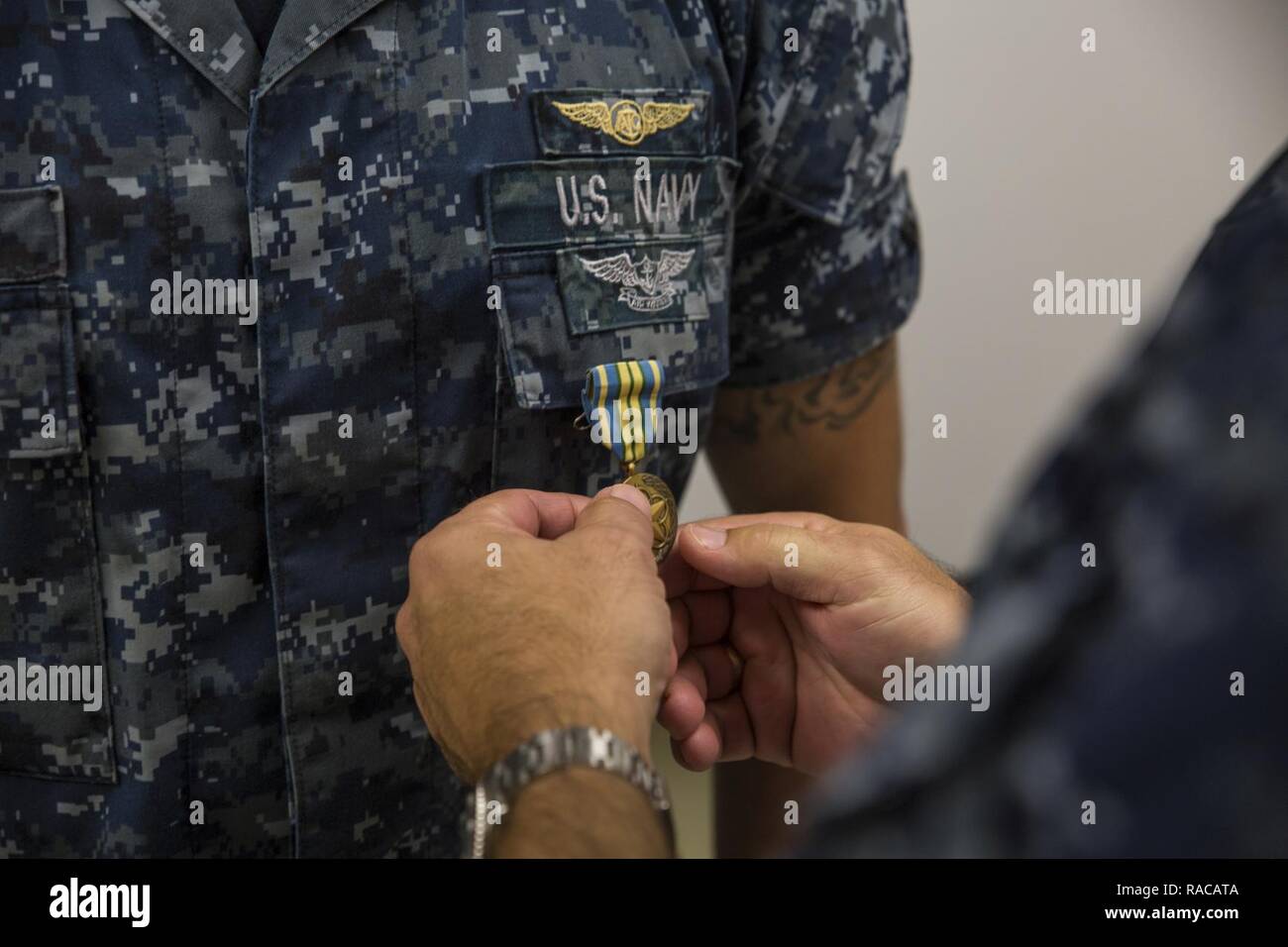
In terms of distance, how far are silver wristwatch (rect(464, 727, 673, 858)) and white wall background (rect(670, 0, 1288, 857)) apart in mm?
992

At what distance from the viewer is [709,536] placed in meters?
0.64

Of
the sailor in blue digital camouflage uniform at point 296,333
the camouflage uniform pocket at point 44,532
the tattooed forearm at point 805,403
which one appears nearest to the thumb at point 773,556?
the sailor in blue digital camouflage uniform at point 296,333

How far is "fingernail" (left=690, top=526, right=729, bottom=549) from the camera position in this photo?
25.1 inches

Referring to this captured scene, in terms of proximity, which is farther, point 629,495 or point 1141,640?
point 629,495

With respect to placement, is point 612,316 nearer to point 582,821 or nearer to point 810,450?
point 810,450

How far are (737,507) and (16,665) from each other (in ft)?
1.88

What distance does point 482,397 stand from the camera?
674 mm

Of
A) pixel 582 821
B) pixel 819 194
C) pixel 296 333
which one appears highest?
pixel 819 194

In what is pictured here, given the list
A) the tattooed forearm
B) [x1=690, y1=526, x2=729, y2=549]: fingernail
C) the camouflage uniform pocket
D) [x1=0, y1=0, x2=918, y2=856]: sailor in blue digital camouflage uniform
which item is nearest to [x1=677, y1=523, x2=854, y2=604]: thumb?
[x1=690, y1=526, x2=729, y2=549]: fingernail

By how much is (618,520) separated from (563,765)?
7.3 inches

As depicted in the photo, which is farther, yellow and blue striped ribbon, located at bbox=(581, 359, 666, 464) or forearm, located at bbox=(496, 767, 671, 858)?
yellow and blue striped ribbon, located at bbox=(581, 359, 666, 464)

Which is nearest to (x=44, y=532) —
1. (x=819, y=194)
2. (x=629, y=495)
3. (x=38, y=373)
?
(x=38, y=373)

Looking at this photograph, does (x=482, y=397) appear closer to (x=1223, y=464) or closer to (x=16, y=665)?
(x=16, y=665)

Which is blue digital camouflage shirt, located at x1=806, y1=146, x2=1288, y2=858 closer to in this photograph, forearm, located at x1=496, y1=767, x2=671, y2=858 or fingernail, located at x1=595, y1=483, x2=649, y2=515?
forearm, located at x1=496, y1=767, x2=671, y2=858
